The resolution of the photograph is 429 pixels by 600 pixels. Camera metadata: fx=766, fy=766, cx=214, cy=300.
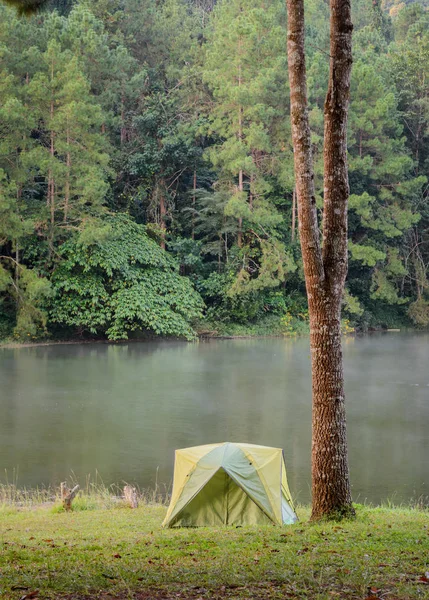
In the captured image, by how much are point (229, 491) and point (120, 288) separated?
57.3 ft

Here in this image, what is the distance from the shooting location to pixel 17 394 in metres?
14.8

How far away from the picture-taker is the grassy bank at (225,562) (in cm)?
364

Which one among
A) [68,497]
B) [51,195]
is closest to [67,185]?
[51,195]

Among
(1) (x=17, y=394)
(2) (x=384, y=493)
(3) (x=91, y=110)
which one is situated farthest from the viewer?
(3) (x=91, y=110)

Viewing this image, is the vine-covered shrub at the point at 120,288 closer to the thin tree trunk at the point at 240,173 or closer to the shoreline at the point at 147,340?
the shoreline at the point at 147,340

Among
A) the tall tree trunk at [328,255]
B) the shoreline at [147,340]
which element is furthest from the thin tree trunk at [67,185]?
the tall tree trunk at [328,255]

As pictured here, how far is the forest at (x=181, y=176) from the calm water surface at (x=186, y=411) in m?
2.84

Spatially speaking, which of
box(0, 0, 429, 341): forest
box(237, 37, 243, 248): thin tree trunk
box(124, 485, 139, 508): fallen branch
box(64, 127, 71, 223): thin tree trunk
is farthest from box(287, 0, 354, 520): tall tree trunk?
box(237, 37, 243, 248): thin tree trunk

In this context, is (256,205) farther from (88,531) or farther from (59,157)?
(88,531)

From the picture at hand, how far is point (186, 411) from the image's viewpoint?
1359 cm

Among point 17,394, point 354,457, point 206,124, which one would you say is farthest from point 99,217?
point 354,457

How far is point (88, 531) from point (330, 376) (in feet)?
7.28

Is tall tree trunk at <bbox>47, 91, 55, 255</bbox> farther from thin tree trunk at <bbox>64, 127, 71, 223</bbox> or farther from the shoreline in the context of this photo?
the shoreline

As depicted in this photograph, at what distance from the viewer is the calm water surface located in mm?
9961
